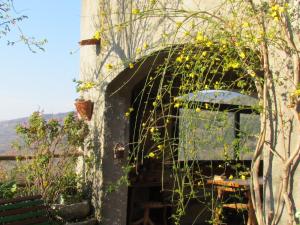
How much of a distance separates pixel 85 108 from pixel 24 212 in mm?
1548

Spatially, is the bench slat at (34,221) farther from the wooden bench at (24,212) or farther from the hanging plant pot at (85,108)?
the hanging plant pot at (85,108)

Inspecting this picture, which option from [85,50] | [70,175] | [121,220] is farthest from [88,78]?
[121,220]

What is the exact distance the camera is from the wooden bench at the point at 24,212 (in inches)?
174

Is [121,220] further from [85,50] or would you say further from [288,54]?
[288,54]

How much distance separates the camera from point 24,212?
4.60m

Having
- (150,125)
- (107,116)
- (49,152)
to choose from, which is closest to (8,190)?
(49,152)

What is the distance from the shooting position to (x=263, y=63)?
11.3ft

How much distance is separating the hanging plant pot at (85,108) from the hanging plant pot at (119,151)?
0.53 m

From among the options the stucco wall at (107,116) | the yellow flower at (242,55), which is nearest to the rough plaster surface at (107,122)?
the stucco wall at (107,116)

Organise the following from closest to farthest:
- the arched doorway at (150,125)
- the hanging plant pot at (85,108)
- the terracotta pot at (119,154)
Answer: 1. the arched doorway at (150,125)
2. the terracotta pot at (119,154)
3. the hanging plant pot at (85,108)

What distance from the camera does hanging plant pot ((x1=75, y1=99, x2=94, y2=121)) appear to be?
5.60 meters

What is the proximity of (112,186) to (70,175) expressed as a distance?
2.47ft

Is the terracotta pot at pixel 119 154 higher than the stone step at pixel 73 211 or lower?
higher

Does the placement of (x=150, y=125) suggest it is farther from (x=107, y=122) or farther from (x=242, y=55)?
(x=107, y=122)
